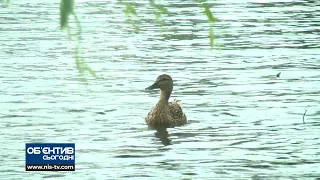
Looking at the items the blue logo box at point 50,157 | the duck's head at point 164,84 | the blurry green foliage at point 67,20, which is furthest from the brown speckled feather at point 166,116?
the blurry green foliage at point 67,20

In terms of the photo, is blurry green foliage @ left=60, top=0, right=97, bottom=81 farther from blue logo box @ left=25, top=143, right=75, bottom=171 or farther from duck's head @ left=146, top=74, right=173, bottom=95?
duck's head @ left=146, top=74, right=173, bottom=95

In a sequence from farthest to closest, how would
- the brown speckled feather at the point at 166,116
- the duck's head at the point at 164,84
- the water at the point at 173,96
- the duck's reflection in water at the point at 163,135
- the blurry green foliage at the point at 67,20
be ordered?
the duck's head at the point at 164,84 → the brown speckled feather at the point at 166,116 → the duck's reflection in water at the point at 163,135 → the water at the point at 173,96 → the blurry green foliage at the point at 67,20

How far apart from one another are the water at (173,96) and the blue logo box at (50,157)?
12 centimetres

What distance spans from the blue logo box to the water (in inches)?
4.9

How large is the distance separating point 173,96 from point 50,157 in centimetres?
663

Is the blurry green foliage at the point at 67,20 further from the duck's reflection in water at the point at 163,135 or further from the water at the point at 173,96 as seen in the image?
the duck's reflection in water at the point at 163,135

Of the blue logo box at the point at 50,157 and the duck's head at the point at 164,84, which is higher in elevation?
the blue logo box at the point at 50,157

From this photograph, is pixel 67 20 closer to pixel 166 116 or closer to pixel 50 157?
pixel 50 157

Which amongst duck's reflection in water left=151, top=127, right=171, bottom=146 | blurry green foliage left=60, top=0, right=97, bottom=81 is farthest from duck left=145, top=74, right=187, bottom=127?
blurry green foliage left=60, top=0, right=97, bottom=81

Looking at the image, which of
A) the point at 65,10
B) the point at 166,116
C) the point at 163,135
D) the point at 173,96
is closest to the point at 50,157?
the point at 163,135

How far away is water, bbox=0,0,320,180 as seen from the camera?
41.0 feet

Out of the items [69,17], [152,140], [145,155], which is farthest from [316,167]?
[69,17]

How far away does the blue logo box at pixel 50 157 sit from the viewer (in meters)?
11.5

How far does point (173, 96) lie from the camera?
1847cm
